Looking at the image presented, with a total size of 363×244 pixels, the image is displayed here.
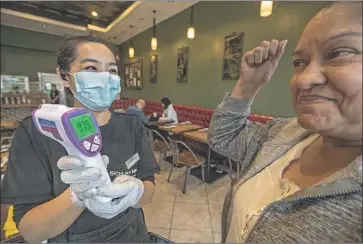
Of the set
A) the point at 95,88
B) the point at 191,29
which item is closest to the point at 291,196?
the point at 95,88

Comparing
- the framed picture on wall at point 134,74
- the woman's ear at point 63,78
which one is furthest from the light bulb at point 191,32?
the woman's ear at point 63,78

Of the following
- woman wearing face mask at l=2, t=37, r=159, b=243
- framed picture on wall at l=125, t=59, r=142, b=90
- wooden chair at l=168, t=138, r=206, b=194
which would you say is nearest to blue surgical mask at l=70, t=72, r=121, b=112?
woman wearing face mask at l=2, t=37, r=159, b=243

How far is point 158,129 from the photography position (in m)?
1.79

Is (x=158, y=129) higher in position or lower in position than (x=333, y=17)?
lower

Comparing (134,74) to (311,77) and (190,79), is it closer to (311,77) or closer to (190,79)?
(190,79)

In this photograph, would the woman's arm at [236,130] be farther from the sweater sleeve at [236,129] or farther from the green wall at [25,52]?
the green wall at [25,52]

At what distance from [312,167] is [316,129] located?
5.1 inches

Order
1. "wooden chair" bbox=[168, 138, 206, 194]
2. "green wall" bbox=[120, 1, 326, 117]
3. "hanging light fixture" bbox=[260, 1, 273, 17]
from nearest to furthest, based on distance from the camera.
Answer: "hanging light fixture" bbox=[260, 1, 273, 17] < "green wall" bbox=[120, 1, 326, 117] < "wooden chair" bbox=[168, 138, 206, 194]

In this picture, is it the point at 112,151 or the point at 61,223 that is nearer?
the point at 61,223

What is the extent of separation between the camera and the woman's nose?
0.22m

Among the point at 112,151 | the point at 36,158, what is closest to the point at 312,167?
the point at 112,151

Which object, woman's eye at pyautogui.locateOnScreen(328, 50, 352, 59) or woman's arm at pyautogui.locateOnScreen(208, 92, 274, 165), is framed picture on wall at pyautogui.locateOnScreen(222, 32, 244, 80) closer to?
woman's arm at pyautogui.locateOnScreen(208, 92, 274, 165)

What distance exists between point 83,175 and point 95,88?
0.95 ft

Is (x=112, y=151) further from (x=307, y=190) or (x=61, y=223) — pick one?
(x=307, y=190)
